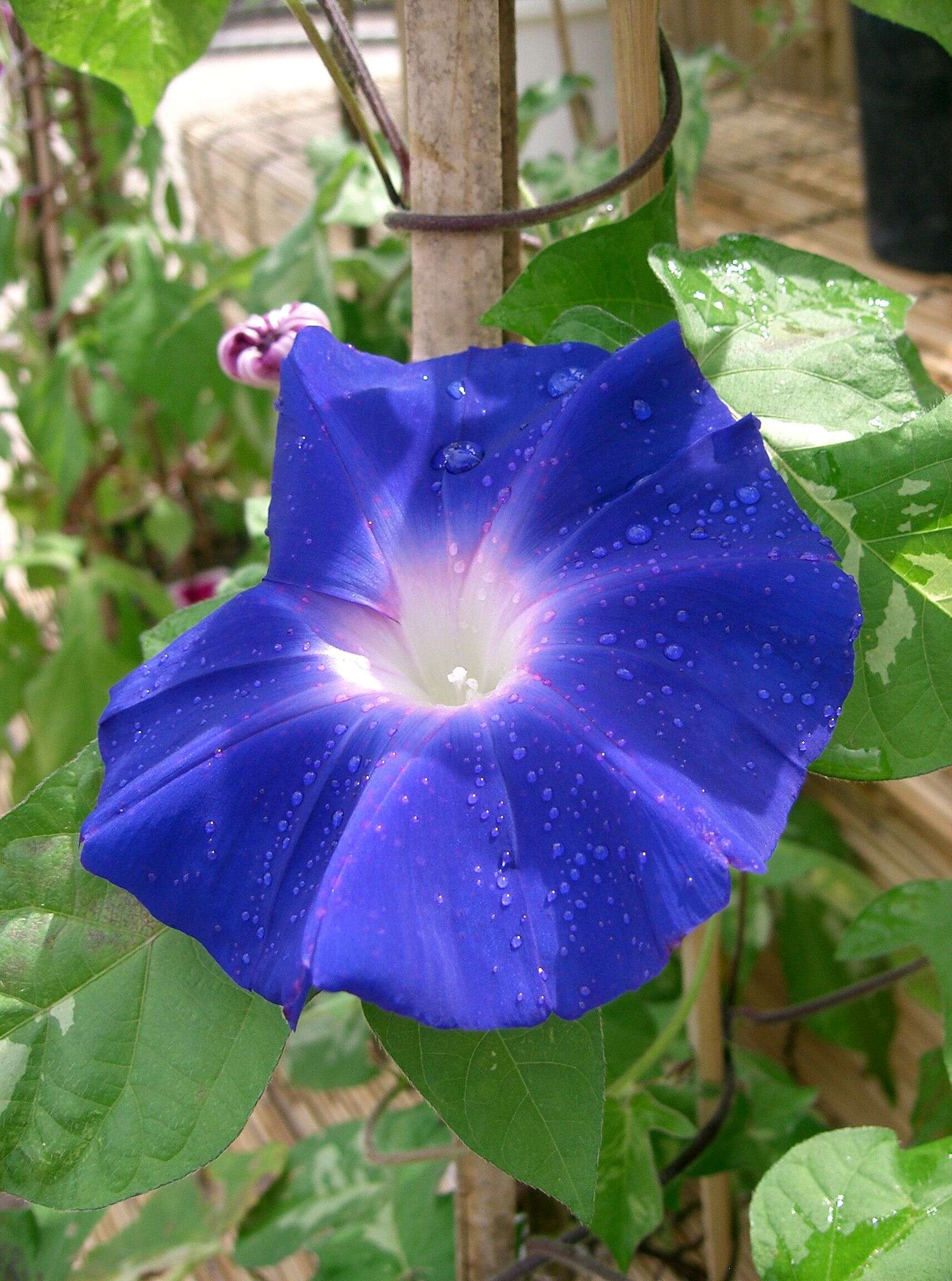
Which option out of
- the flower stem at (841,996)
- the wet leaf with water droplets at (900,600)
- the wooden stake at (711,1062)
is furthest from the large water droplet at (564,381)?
the flower stem at (841,996)

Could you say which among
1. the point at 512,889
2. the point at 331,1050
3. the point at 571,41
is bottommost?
the point at 331,1050

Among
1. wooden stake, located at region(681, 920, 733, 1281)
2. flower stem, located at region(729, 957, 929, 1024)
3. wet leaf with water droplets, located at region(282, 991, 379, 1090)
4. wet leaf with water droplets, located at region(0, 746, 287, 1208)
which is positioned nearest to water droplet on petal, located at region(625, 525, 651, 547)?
wet leaf with water droplets, located at region(0, 746, 287, 1208)

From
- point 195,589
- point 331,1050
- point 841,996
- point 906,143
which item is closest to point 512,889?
point 841,996

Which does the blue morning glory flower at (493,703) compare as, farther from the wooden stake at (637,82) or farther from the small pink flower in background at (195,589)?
the small pink flower in background at (195,589)

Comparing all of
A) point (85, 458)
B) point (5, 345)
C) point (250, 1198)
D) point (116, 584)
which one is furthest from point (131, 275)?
point (250, 1198)

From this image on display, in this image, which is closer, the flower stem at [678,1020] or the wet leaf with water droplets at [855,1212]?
the wet leaf with water droplets at [855,1212]

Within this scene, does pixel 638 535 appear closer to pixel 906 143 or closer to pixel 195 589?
pixel 906 143
